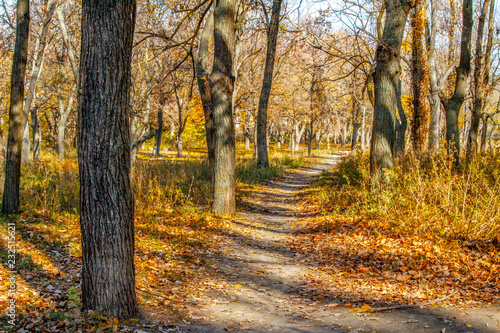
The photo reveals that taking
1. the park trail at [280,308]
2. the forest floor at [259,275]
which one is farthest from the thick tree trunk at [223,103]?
the park trail at [280,308]

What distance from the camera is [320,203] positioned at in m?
11.2

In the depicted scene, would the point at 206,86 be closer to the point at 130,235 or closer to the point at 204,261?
the point at 204,261

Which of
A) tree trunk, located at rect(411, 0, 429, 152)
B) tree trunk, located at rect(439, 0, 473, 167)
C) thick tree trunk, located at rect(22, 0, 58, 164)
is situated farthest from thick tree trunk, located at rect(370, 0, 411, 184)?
thick tree trunk, located at rect(22, 0, 58, 164)

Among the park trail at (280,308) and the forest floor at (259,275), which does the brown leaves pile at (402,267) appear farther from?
the park trail at (280,308)

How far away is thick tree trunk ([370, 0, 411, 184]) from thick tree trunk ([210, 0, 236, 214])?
3763mm

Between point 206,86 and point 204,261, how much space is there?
6.49m

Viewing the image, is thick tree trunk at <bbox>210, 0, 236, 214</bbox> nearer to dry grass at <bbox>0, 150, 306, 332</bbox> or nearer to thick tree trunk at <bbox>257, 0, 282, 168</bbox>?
dry grass at <bbox>0, 150, 306, 332</bbox>

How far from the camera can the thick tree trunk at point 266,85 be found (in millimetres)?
16281

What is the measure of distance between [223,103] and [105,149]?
229 inches

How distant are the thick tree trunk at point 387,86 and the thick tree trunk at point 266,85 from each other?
7160 mm

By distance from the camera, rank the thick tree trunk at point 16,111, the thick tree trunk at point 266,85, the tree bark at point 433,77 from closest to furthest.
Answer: the thick tree trunk at point 16,111
the thick tree trunk at point 266,85
the tree bark at point 433,77

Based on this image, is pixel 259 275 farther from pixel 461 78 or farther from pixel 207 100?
pixel 461 78

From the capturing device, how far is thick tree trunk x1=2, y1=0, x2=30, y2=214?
25.0ft

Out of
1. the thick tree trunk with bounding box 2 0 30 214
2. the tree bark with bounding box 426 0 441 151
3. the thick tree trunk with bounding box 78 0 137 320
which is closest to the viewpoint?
the thick tree trunk with bounding box 78 0 137 320
